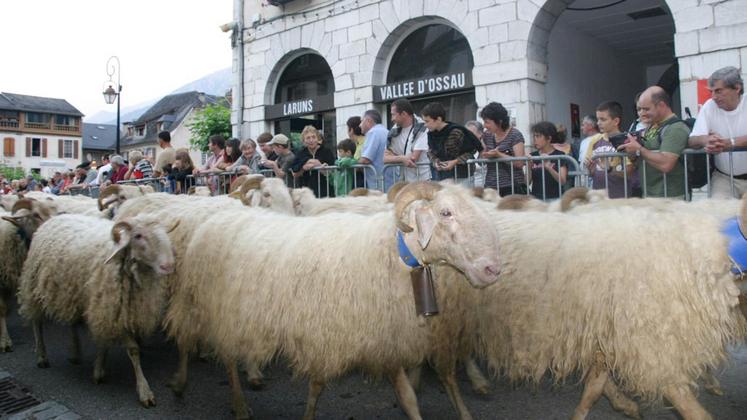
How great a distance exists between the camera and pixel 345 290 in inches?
130

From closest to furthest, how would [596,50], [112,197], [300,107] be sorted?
[112,197]
[596,50]
[300,107]

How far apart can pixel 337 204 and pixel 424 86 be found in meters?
6.41

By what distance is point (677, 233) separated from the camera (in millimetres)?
2980

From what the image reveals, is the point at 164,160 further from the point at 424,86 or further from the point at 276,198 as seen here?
the point at 424,86

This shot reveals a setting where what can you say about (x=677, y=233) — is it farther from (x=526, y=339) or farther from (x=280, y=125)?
(x=280, y=125)

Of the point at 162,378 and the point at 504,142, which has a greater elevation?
the point at 504,142

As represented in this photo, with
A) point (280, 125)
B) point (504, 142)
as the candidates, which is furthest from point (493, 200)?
point (280, 125)

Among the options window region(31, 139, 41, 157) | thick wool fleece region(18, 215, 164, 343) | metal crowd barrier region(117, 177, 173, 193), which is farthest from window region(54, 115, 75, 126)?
thick wool fleece region(18, 215, 164, 343)

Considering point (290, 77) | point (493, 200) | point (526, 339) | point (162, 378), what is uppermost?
point (290, 77)

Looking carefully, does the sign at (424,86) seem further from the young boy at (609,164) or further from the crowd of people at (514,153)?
the young boy at (609,164)

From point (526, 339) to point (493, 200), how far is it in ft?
6.52

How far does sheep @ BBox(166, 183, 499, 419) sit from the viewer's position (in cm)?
303

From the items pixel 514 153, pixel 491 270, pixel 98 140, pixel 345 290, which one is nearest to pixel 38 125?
pixel 98 140

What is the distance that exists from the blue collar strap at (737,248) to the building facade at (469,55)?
6.06m
